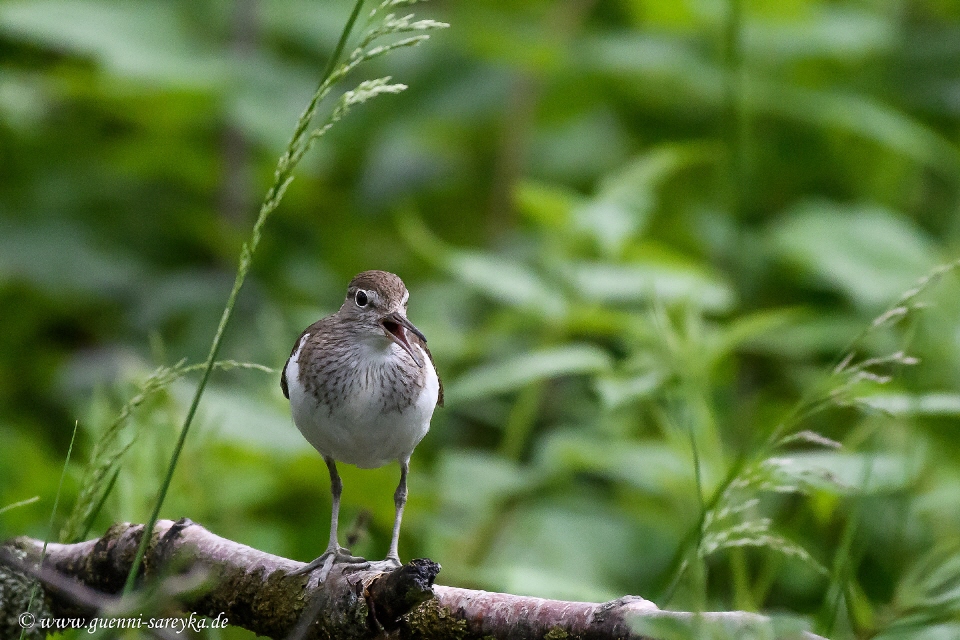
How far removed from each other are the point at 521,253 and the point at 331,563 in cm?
402

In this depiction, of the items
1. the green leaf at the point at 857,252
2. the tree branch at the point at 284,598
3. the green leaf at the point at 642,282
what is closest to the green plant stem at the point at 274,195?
the tree branch at the point at 284,598

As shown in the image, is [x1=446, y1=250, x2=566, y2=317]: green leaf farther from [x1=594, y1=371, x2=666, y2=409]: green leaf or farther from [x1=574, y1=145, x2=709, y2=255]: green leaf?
[x1=594, y1=371, x2=666, y2=409]: green leaf

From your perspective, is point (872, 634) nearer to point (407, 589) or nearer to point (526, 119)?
point (407, 589)

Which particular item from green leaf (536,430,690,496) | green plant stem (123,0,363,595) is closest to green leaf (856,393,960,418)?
green leaf (536,430,690,496)

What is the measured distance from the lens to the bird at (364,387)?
8.17 feet

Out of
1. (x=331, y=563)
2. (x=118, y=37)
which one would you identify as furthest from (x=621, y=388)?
(x=118, y=37)

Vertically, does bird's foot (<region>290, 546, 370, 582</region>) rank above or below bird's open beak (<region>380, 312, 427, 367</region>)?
below

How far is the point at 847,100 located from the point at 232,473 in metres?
4.25

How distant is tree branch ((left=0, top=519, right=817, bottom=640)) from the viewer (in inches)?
73.4

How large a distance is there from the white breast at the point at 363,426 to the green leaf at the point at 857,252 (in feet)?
11.3

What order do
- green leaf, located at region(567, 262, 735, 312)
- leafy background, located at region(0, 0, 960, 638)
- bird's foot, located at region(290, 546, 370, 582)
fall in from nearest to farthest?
bird's foot, located at region(290, 546, 370, 582) → leafy background, located at region(0, 0, 960, 638) → green leaf, located at region(567, 262, 735, 312)

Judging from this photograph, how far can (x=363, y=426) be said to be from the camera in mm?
2480

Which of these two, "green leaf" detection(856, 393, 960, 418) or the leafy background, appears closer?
"green leaf" detection(856, 393, 960, 418)

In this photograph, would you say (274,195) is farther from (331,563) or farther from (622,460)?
(622,460)
